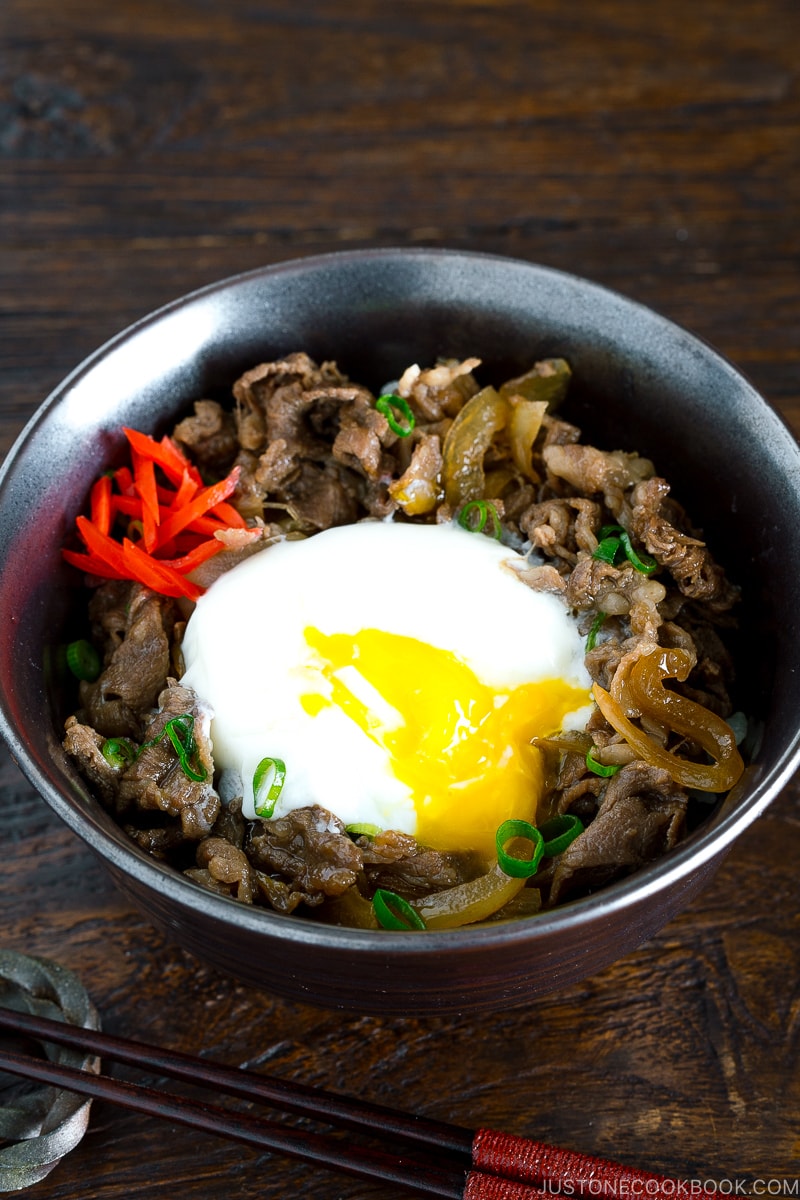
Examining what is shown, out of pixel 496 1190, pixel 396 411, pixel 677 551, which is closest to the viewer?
pixel 496 1190

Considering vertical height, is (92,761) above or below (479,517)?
below

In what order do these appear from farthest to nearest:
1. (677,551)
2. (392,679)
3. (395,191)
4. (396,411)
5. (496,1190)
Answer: (395,191), (396,411), (677,551), (392,679), (496,1190)

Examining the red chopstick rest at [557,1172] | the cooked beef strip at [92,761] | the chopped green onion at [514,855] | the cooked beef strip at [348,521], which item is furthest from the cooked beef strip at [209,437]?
the red chopstick rest at [557,1172]

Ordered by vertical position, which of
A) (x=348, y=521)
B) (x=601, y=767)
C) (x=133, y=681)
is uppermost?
(x=348, y=521)

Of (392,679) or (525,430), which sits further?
(525,430)

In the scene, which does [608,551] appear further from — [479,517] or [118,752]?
[118,752]

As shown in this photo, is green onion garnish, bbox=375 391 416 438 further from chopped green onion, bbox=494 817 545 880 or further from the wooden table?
the wooden table

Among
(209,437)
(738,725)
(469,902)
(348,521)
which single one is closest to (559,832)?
(469,902)
